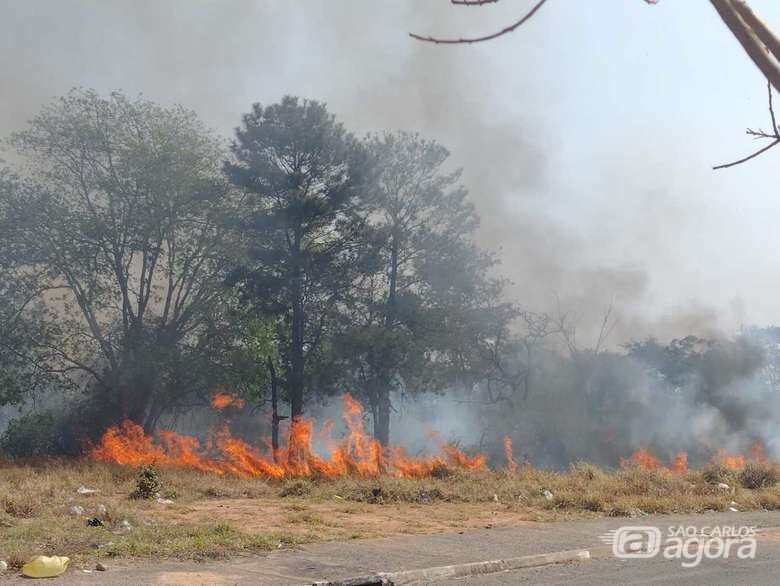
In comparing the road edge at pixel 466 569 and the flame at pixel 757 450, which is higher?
the road edge at pixel 466 569

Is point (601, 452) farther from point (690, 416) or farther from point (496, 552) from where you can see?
point (496, 552)

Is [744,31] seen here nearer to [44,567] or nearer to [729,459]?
[44,567]

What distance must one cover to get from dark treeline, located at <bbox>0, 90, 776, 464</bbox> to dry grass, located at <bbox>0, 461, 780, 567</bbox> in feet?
22.0

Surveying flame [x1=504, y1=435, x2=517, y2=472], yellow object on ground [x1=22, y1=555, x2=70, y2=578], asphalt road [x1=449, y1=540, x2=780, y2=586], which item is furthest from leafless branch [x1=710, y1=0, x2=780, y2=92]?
flame [x1=504, y1=435, x2=517, y2=472]

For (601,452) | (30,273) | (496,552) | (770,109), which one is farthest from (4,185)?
(770,109)

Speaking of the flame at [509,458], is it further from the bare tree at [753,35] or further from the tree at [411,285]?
the bare tree at [753,35]

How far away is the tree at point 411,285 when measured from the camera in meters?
26.1

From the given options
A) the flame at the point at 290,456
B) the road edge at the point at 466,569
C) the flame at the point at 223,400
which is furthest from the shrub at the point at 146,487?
the flame at the point at 223,400

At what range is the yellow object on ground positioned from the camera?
7180 millimetres

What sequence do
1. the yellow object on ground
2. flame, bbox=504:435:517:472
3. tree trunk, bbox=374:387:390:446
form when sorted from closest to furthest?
the yellow object on ground, flame, bbox=504:435:517:472, tree trunk, bbox=374:387:390:446

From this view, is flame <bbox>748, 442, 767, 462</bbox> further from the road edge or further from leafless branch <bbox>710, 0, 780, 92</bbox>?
leafless branch <bbox>710, 0, 780, 92</bbox>

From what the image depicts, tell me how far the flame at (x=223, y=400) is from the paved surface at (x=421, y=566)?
17.2 m

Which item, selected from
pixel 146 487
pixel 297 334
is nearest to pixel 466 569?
pixel 146 487

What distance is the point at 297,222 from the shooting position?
26766 millimetres
